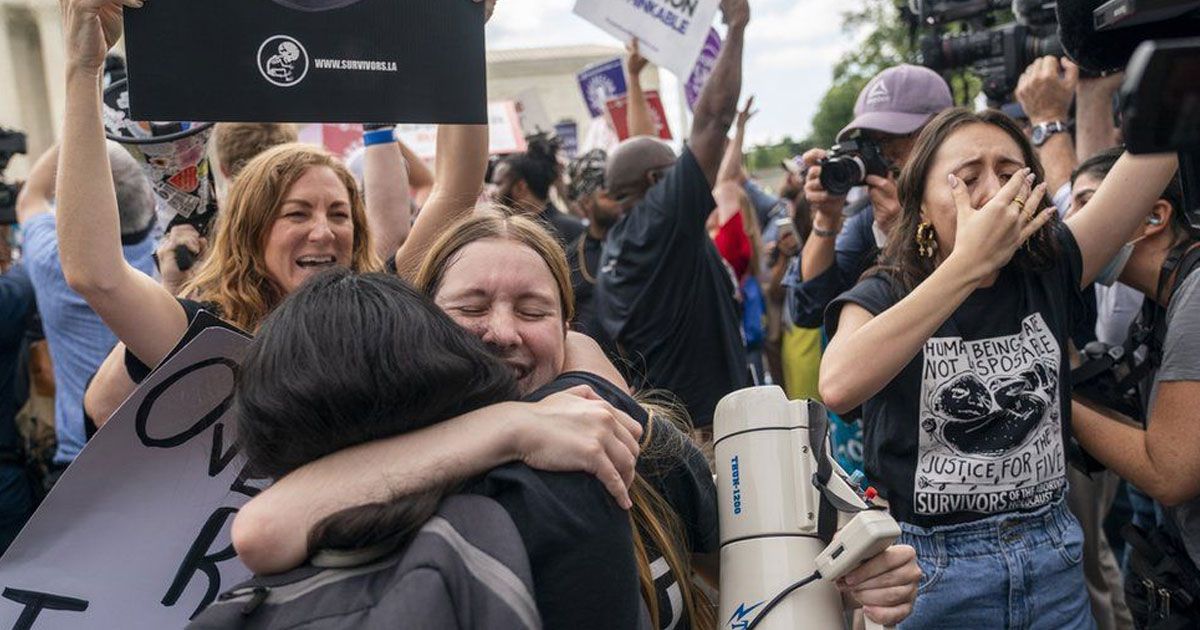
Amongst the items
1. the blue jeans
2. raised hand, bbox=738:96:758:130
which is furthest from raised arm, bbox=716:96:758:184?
the blue jeans

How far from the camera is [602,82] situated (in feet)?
30.5

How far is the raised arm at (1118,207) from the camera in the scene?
104 inches

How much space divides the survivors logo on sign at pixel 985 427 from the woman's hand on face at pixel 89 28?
70.0 inches

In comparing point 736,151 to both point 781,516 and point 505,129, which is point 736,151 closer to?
point 505,129

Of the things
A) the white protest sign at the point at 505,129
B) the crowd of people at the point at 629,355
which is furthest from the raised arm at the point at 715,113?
the white protest sign at the point at 505,129

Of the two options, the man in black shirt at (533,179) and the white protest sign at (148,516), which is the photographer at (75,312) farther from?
the man in black shirt at (533,179)

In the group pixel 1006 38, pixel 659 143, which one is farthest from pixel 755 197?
pixel 1006 38

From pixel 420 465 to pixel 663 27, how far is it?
3.97m

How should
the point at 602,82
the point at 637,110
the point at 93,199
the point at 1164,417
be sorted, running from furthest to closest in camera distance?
1. the point at 602,82
2. the point at 637,110
3. the point at 1164,417
4. the point at 93,199

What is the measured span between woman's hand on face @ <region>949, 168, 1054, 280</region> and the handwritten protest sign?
18.5 ft

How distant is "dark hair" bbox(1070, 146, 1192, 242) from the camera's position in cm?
288

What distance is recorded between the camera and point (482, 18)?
7.58ft

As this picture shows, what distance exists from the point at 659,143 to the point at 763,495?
3315 mm

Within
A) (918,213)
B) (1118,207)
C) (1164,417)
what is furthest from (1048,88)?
(1164,417)
